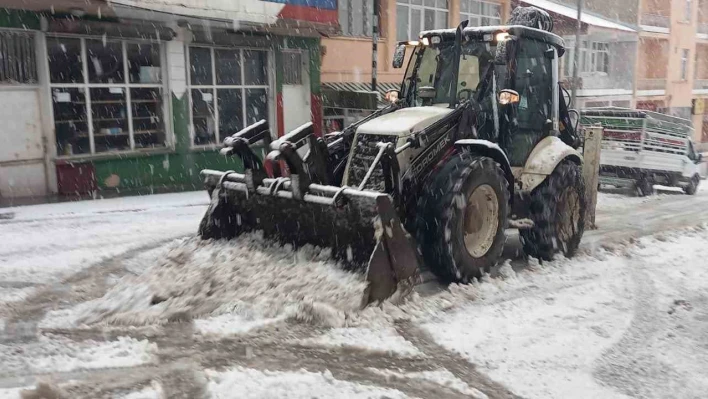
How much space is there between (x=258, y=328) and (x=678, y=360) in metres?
3.16

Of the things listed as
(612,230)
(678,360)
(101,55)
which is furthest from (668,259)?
(101,55)

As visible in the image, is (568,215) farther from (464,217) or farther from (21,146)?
(21,146)

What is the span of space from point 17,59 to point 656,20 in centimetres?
3278

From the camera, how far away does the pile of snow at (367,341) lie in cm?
451

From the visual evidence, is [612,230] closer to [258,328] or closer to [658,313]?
[658,313]

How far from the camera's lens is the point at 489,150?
6211 mm

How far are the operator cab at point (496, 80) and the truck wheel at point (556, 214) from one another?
46cm

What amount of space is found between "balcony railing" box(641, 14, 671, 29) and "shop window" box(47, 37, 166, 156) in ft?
95.3

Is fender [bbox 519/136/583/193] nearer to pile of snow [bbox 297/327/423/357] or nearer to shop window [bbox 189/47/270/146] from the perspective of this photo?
pile of snow [bbox 297/327/423/357]

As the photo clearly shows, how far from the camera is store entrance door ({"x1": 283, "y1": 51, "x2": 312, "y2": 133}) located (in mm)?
15477

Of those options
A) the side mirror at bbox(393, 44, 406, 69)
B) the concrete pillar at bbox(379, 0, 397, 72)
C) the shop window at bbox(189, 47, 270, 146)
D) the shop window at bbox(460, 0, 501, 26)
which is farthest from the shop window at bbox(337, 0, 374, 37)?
the side mirror at bbox(393, 44, 406, 69)

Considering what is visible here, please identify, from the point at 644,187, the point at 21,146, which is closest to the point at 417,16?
the point at 644,187

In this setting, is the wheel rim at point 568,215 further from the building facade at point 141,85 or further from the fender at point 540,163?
the building facade at point 141,85

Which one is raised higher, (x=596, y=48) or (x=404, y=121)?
(x=596, y=48)
